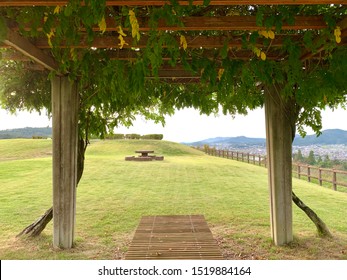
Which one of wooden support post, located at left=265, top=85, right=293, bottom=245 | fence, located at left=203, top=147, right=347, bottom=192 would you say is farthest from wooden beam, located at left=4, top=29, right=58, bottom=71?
fence, located at left=203, top=147, right=347, bottom=192

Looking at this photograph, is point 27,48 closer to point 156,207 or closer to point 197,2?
point 197,2

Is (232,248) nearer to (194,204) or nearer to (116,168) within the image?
(194,204)

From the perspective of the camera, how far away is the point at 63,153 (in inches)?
186

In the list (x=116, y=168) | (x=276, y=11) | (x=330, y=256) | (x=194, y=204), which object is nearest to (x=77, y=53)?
(x=276, y=11)

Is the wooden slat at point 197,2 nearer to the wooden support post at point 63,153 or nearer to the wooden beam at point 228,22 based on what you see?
the wooden beam at point 228,22

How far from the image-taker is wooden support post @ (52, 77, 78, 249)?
471 centimetres

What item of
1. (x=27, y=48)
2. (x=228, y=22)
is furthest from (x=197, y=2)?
(x=27, y=48)

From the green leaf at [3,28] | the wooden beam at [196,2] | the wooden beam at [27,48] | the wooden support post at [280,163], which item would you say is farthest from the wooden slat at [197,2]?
the wooden support post at [280,163]

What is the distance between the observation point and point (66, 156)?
4734 mm

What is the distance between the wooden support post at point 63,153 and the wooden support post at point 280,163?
2976 mm

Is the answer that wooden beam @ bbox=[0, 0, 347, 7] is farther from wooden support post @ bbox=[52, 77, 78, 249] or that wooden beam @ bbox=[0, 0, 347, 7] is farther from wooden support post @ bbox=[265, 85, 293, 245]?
wooden support post @ bbox=[265, 85, 293, 245]

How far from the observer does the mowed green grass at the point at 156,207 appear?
497 centimetres

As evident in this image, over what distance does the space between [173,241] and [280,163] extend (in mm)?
2052

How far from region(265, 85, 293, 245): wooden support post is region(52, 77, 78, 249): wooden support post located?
2.98 m
